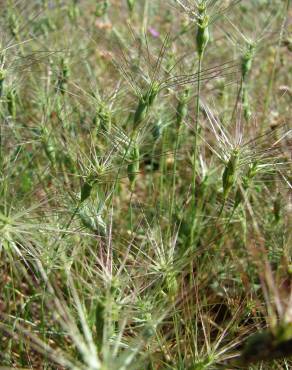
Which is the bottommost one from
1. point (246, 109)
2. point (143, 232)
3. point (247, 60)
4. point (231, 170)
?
point (143, 232)

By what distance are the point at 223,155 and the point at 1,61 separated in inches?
19.8

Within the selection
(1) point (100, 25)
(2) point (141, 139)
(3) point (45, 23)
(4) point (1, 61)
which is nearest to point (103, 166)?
(2) point (141, 139)

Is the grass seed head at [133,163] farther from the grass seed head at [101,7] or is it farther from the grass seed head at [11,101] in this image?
the grass seed head at [101,7]

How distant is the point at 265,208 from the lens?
1.48 m

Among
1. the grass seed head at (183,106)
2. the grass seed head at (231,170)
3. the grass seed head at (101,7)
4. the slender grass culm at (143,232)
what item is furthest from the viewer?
the grass seed head at (101,7)

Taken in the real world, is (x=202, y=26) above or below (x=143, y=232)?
above

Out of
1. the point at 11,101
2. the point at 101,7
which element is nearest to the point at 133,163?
the point at 11,101

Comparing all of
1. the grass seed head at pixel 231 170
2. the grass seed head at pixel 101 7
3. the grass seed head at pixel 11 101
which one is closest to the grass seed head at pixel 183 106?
the grass seed head at pixel 231 170

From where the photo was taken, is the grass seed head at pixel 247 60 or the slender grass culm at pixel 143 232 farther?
the grass seed head at pixel 247 60

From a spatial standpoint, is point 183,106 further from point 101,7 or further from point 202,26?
point 101,7

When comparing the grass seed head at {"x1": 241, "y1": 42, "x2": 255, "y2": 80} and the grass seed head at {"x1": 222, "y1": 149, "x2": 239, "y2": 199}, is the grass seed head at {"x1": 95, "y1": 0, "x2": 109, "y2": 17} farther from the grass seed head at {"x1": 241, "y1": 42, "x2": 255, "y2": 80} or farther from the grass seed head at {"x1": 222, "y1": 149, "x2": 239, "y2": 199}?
the grass seed head at {"x1": 222, "y1": 149, "x2": 239, "y2": 199}

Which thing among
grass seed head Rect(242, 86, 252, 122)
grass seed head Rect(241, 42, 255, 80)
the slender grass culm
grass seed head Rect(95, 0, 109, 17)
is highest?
grass seed head Rect(95, 0, 109, 17)

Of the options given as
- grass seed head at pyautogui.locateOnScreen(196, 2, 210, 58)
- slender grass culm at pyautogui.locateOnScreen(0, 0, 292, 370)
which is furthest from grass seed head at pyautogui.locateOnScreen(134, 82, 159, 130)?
grass seed head at pyautogui.locateOnScreen(196, 2, 210, 58)

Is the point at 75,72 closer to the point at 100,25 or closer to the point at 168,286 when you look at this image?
the point at 100,25
